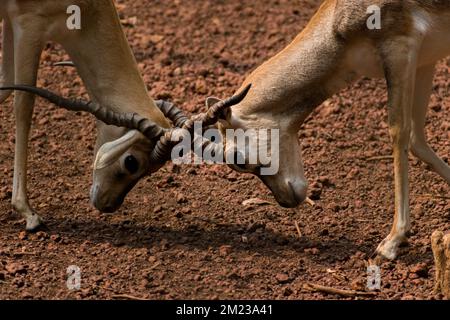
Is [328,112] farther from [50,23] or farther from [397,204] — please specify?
[50,23]

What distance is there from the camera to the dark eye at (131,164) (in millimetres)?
9023

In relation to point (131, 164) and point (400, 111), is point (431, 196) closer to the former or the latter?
point (400, 111)

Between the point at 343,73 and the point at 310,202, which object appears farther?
the point at 310,202

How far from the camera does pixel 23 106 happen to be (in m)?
9.57

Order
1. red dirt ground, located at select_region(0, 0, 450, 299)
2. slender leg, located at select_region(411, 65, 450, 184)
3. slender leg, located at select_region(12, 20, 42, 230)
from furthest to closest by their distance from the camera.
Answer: slender leg, located at select_region(411, 65, 450, 184), slender leg, located at select_region(12, 20, 42, 230), red dirt ground, located at select_region(0, 0, 450, 299)

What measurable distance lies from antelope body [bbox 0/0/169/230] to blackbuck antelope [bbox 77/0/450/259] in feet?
2.26

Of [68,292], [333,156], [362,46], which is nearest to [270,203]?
[333,156]

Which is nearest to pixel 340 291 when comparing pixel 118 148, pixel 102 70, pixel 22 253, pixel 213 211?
pixel 213 211

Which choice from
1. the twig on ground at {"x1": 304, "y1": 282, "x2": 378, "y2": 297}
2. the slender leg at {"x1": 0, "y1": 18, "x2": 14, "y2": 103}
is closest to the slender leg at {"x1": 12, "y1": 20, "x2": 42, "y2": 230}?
the slender leg at {"x1": 0, "y1": 18, "x2": 14, "y2": 103}

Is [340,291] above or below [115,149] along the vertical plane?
below

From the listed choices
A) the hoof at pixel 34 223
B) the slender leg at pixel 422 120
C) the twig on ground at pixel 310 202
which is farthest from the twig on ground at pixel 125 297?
the slender leg at pixel 422 120

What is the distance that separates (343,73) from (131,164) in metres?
1.87

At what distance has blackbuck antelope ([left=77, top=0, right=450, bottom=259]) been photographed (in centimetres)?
891

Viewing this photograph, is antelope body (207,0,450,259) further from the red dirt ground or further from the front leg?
the red dirt ground
